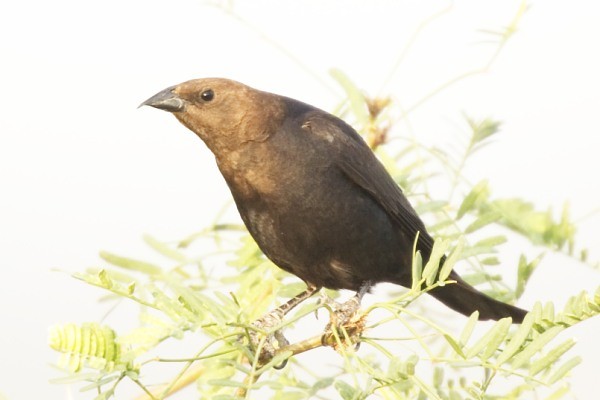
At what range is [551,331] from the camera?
71.2 inches

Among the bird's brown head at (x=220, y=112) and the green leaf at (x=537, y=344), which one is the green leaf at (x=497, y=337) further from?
the bird's brown head at (x=220, y=112)

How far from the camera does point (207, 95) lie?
3064mm

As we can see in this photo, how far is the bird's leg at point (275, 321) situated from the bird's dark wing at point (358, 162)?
12.9 inches

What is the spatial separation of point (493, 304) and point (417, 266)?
1.32 m

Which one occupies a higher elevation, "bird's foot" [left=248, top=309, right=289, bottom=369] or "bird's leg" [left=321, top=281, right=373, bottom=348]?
"bird's leg" [left=321, top=281, right=373, bottom=348]

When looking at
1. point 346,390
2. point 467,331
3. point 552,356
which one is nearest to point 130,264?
point 346,390

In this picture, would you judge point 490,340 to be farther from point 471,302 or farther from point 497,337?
point 471,302

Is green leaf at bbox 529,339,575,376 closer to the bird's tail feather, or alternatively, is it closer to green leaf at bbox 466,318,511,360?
green leaf at bbox 466,318,511,360

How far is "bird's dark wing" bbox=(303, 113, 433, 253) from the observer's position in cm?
307

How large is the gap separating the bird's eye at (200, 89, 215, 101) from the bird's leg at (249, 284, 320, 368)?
1.97ft

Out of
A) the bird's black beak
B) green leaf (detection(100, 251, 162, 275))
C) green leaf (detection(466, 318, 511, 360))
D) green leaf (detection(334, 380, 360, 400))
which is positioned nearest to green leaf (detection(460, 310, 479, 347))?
green leaf (detection(466, 318, 511, 360))

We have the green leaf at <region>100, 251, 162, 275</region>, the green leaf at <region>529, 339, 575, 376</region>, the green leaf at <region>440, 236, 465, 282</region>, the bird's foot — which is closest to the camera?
the green leaf at <region>529, 339, 575, 376</region>

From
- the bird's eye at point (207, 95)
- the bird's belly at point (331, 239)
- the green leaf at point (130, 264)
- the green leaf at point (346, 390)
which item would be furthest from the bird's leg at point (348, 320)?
the bird's eye at point (207, 95)

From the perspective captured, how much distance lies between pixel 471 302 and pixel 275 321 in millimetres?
823
